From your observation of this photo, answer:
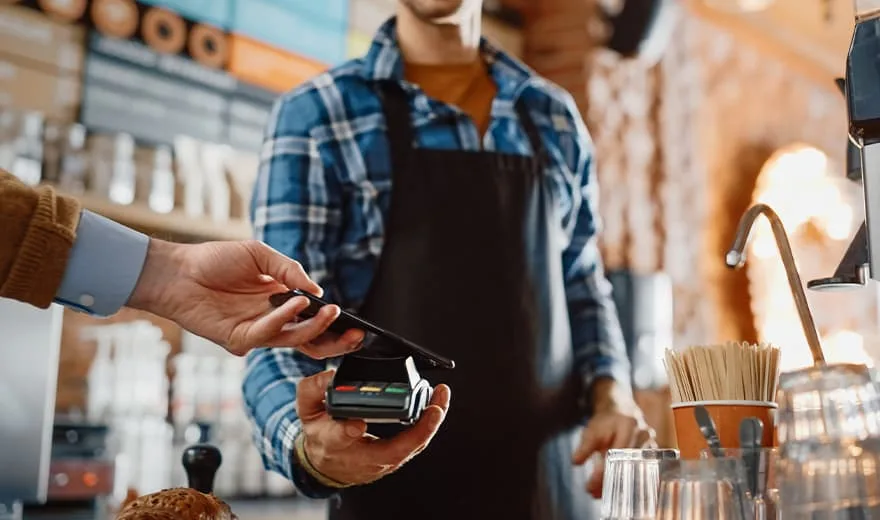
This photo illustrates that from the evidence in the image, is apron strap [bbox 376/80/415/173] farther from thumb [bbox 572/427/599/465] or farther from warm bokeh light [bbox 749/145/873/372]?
warm bokeh light [bbox 749/145/873/372]

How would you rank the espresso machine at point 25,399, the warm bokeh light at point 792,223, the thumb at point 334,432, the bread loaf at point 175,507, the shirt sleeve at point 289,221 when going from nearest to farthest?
the bread loaf at point 175,507, the thumb at point 334,432, the shirt sleeve at point 289,221, the espresso machine at point 25,399, the warm bokeh light at point 792,223

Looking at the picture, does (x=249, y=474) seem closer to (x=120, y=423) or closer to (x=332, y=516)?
→ (x=120, y=423)

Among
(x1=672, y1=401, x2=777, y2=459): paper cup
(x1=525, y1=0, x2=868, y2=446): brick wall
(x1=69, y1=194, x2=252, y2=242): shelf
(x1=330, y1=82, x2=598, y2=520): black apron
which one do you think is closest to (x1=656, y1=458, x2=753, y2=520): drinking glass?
(x1=672, y1=401, x2=777, y2=459): paper cup

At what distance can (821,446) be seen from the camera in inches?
32.8

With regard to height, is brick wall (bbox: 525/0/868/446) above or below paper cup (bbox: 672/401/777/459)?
above

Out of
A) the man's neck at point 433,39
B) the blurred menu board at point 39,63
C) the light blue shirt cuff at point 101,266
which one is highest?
the blurred menu board at point 39,63

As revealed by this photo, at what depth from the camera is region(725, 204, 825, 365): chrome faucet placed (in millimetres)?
1115

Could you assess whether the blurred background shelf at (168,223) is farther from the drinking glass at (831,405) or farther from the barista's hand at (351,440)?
the drinking glass at (831,405)

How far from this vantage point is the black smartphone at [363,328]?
1.08m

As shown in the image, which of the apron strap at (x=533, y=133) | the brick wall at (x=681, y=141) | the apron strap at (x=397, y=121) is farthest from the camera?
the brick wall at (x=681, y=141)

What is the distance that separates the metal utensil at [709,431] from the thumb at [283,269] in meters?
0.48

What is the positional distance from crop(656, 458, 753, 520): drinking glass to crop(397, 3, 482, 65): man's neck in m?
1.15

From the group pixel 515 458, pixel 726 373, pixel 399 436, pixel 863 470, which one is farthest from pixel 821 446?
pixel 515 458

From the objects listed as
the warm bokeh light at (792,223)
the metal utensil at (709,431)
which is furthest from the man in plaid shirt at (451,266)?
the warm bokeh light at (792,223)
